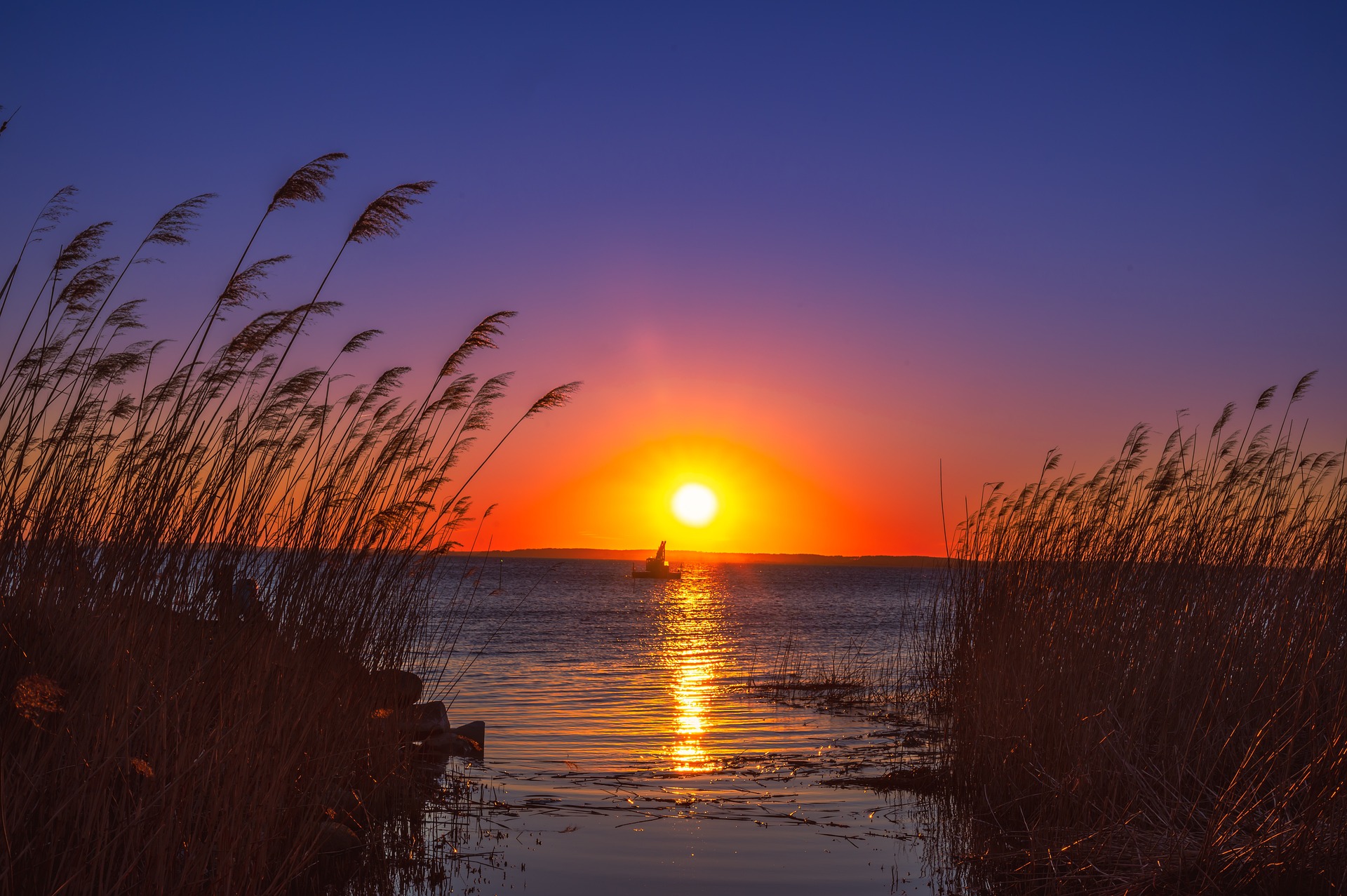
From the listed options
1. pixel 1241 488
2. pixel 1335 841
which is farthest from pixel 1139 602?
pixel 1335 841

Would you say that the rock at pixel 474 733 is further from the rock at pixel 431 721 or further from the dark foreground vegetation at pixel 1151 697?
the dark foreground vegetation at pixel 1151 697

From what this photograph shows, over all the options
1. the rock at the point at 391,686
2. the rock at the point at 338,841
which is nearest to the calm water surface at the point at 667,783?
the rock at the point at 338,841

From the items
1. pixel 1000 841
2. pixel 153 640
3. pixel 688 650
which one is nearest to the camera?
pixel 153 640

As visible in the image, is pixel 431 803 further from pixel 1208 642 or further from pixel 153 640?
pixel 1208 642

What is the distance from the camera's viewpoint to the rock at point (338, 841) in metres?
4.57

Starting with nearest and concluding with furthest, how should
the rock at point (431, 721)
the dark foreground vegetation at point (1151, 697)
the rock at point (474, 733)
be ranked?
1. the dark foreground vegetation at point (1151, 697)
2. the rock at point (431, 721)
3. the rock at point (474, 733)

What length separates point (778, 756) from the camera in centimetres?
820

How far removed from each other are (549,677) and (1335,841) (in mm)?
11602

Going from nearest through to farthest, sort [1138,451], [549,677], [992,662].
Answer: [992,662], [1138,451], [549,677]

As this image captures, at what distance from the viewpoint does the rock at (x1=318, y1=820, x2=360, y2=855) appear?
457 centimetres

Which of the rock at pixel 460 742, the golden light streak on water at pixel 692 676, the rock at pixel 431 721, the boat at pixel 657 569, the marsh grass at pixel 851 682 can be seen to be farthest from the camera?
the boat at pixel 657 569

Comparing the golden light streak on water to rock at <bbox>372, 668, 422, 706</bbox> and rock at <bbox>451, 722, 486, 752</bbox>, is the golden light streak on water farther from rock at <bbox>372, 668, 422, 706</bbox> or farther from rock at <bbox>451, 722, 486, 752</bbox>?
rock at <bbox>372, 668, 422, 706</bbox>

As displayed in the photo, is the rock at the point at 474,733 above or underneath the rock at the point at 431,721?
underneath

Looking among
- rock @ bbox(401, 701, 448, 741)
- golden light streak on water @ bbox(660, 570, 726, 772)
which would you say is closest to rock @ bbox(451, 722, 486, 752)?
rock @ bbox(401, 701, 448, 741)
